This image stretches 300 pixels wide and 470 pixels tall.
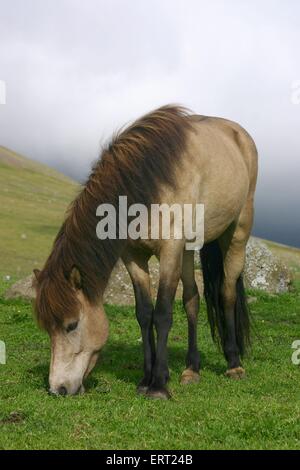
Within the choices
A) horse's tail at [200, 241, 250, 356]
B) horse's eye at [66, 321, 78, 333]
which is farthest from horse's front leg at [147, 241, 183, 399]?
horse's tail at [200, 241, 250, 356]

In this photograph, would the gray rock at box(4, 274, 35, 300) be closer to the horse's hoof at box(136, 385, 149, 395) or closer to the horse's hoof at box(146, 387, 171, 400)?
the horse's hoof at box(136, 385, 149, 395)

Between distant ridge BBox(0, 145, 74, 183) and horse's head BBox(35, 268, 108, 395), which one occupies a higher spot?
horse's head BBox(35, 268, 108, 395)

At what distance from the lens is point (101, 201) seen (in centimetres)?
770

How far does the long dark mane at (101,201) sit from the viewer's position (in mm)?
7465

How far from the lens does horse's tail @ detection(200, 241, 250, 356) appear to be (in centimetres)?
1059

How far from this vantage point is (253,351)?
1149 centimetres

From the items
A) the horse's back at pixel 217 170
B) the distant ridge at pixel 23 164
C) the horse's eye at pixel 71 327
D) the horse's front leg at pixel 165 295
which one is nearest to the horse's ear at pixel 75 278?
the horse's eye at pixel 71 327

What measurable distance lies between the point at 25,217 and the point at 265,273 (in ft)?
190

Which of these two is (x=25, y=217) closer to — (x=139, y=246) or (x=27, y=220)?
(x=27, y=220)

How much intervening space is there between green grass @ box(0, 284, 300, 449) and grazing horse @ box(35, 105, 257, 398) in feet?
1.54

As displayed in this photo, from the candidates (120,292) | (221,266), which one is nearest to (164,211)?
(221,266)

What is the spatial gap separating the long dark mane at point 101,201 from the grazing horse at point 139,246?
0.01 meters

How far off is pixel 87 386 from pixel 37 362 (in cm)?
211

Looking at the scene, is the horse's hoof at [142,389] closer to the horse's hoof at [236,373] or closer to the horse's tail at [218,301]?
the horse's hoof at [236,373]
